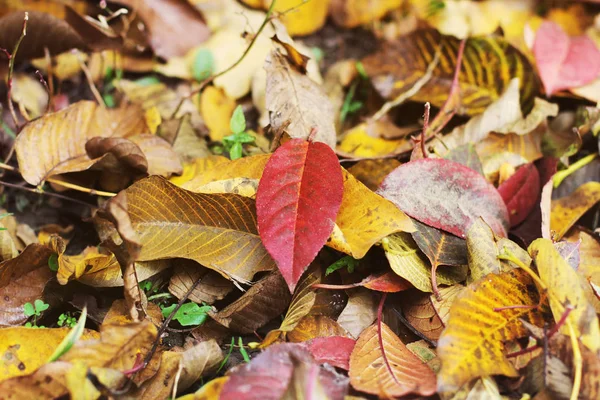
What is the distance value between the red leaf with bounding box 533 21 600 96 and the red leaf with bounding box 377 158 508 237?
14.6 inches

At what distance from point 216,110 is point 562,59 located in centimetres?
74

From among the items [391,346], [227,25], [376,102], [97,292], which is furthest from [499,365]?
[227,25]

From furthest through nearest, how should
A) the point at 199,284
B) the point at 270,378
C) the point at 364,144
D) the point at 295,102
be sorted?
1. the point at 364,144
2. the point at 295,102
3. the point at 199,284
4. the point at 270,378

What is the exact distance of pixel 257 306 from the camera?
89cm

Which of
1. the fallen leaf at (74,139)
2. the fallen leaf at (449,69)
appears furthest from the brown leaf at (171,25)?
the fallen leaf at (449,69)

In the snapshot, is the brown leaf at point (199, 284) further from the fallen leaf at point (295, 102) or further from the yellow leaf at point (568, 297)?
the yellow leaf at point (568, 297)

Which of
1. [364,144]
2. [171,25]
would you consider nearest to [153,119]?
[171,25]

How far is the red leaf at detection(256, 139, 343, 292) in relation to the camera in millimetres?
792

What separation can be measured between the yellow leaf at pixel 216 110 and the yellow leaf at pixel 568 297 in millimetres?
703

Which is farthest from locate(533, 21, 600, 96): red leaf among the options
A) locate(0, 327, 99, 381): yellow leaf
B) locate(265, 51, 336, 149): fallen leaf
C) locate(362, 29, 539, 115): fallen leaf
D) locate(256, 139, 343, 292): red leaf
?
locate(0, 327, 99, 381): yellow leaf

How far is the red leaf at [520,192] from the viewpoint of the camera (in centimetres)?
101

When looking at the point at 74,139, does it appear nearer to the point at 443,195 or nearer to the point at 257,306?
the point at 257,306

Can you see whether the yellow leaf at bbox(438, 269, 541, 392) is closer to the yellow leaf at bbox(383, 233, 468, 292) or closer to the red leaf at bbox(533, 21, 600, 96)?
the yellow leaf at bbox(383, 233, 468, 292)

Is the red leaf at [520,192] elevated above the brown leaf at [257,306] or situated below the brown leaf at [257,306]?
above
